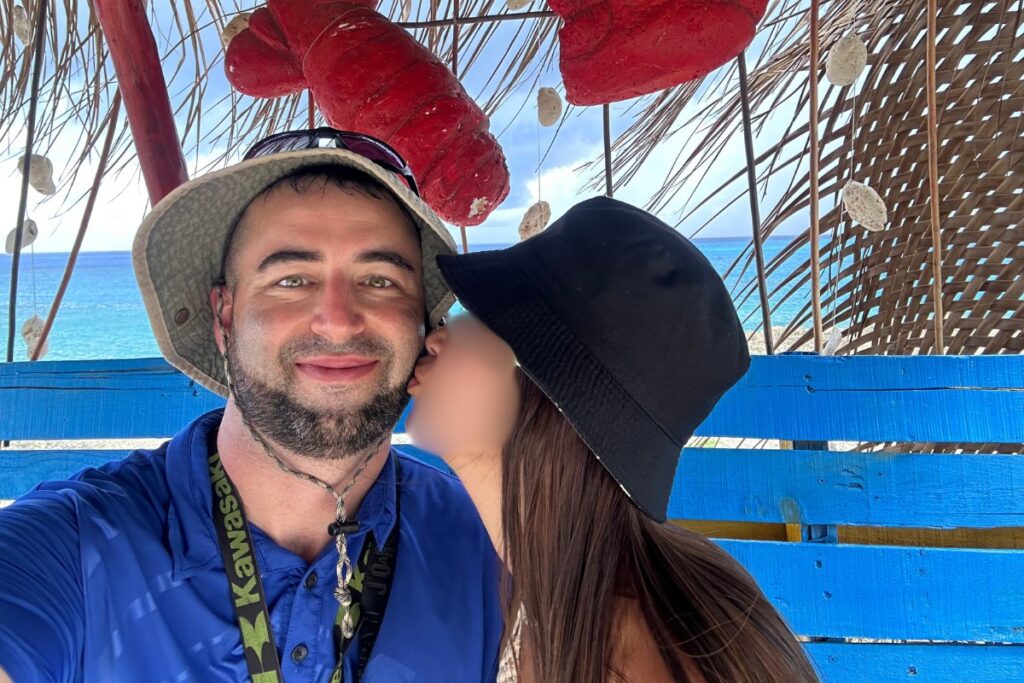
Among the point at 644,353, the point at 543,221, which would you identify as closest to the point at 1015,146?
the point at 543,221

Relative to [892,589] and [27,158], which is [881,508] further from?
[27,158]

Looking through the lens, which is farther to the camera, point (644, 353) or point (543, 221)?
point (543, 221)

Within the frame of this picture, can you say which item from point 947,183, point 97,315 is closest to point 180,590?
point 947,183

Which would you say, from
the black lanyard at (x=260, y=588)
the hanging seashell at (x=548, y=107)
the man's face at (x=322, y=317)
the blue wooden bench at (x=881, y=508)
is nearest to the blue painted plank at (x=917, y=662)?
the blue wooden bench at (x=881, y=508)

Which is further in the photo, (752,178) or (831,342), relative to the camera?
(831,342)

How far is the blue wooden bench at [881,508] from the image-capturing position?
135 cm

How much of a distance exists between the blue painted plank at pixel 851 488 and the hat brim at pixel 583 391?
0.74 m

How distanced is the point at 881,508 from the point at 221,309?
1232 millimetres

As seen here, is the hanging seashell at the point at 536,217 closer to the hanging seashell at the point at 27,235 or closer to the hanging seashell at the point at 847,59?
the hanging seashell at the point at 847,59

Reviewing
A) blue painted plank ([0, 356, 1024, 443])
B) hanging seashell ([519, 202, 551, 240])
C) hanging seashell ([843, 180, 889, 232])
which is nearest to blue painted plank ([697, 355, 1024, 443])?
blue painted plank ([0, 356, 1024, 443])

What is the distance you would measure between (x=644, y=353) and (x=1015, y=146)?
1231mm

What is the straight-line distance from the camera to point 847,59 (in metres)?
1.03

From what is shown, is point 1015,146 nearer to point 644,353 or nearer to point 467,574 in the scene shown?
point 644,353

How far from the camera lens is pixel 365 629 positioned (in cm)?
90
